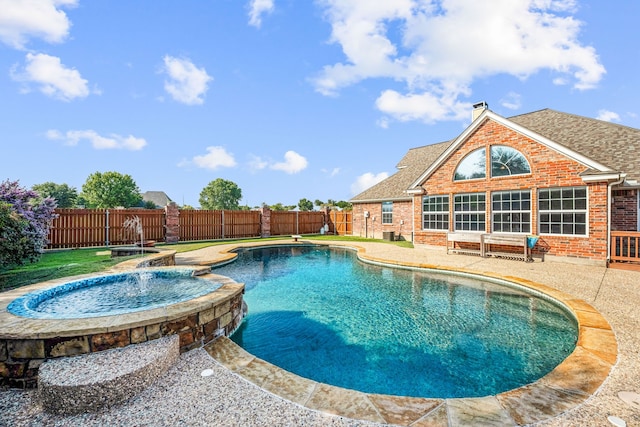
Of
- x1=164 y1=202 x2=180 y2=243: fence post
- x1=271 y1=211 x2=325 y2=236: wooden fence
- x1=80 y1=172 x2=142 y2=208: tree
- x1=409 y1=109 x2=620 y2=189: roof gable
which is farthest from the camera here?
x1=80 y1=172 x2=142 y2=208: tree

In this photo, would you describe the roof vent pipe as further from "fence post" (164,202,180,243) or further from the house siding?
"fence post" (164,202,180,243)

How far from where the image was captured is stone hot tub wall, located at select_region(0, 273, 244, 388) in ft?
9.91

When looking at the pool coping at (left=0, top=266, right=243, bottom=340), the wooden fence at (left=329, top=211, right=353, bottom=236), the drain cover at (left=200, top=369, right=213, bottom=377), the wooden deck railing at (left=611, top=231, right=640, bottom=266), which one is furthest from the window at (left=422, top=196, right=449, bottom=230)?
the drain cover at (left=200, top=369, right=213, bottom=377)

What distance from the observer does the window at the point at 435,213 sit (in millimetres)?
13258

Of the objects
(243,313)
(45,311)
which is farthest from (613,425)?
(45,311)

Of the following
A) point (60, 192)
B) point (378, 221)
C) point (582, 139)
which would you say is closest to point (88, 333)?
point (582, 139)

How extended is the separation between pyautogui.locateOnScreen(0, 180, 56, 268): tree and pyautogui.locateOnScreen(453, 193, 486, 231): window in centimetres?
1495

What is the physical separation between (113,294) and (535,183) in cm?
1337

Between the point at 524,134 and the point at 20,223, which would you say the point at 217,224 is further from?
the point at 524,134

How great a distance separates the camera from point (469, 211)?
40.8 ft

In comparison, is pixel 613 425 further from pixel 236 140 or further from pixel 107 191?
pixel 107 191

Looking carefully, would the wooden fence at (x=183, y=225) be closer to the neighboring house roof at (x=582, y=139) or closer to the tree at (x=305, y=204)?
the neighboring house roof at (x=582, y=139)

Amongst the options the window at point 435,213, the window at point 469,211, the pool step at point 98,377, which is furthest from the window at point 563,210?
the pool step at point 98,377

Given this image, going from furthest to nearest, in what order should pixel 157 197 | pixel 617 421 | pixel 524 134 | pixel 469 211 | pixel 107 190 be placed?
pixel 157 197, pixel 107 190, pixel 469 211, pixel 524 134, pixel 617 421
